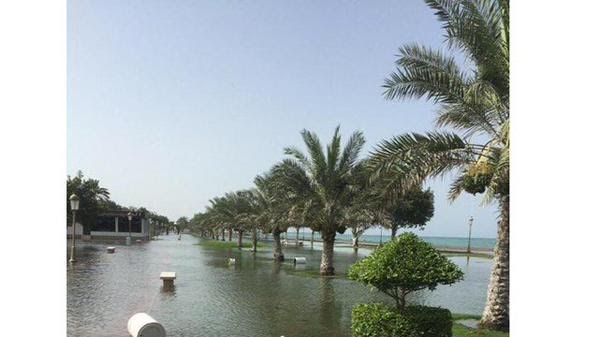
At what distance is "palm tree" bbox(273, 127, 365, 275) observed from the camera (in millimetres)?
17484

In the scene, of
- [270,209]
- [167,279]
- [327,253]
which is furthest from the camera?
[270,209]

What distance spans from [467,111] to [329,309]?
4.85m

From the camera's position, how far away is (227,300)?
12.0 meters

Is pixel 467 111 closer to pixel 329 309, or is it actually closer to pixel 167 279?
pixel 329 309

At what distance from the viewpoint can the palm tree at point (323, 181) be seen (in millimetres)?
17484

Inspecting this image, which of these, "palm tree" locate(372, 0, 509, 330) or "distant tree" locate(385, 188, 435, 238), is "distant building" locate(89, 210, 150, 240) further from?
"palm tree" locate(372, 0, 509, 330)

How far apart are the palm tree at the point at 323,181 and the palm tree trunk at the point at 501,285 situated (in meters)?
8.89

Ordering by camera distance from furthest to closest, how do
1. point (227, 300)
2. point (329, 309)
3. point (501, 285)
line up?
1. point (227, 300)
2. point (329, 309)
3. point (501, 285)

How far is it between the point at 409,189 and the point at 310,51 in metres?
3.30

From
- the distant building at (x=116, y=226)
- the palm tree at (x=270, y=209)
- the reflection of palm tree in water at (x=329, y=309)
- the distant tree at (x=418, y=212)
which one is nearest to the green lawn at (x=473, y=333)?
the reflection of palm tree in water at (x=329, y=309)

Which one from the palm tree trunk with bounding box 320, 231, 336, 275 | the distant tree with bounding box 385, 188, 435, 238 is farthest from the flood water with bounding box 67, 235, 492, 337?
the distant tree with bounding box 385, 188, 435, 238

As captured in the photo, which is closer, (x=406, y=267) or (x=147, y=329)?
(x=406, y=267)

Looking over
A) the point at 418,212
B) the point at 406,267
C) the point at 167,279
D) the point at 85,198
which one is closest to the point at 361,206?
the point at 167,279
